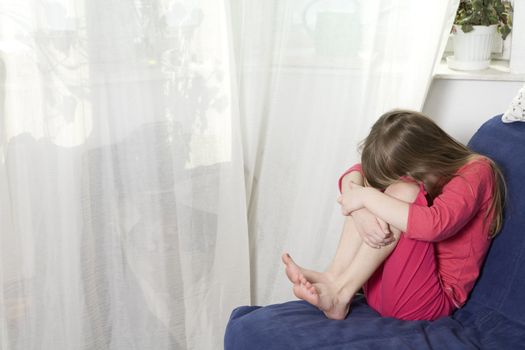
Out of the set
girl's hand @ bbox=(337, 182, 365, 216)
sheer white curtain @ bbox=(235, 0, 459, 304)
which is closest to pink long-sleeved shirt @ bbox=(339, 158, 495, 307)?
girl's hand @ bbox=(337, 182, 365, 216)

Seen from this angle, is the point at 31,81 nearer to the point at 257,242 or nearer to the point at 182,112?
the point at 182,112

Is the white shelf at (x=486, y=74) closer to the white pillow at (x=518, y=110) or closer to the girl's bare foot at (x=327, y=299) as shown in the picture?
the white pillow at (x=518, y=110)

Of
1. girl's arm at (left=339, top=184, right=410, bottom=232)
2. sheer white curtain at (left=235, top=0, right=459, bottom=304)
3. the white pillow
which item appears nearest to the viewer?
girl's arm at (left=339, top=184, right=410, bottom=232)

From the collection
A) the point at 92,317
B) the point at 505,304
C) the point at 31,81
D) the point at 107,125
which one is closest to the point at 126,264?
the point at 92,317

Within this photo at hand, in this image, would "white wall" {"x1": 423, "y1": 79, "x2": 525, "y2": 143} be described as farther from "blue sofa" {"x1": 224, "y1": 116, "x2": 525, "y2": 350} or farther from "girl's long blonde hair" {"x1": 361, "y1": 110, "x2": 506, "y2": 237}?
"girl's long blonde hair" {"x1": 361, "y1": 110, "x2": 506, "y2": 237}

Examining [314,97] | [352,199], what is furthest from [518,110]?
[314,97]

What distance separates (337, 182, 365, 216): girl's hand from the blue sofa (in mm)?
251

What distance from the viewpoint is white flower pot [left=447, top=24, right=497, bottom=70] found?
2043mm

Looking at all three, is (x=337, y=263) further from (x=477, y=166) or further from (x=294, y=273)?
(x=477, y=166)

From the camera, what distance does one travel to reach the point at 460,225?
1.47 m

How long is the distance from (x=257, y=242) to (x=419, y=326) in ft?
2.29

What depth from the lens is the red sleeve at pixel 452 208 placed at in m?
1.42

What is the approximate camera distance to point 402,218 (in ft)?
4.75

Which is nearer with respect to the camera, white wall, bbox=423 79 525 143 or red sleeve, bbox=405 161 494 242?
red sleeve, bbox=405 161 494 242
